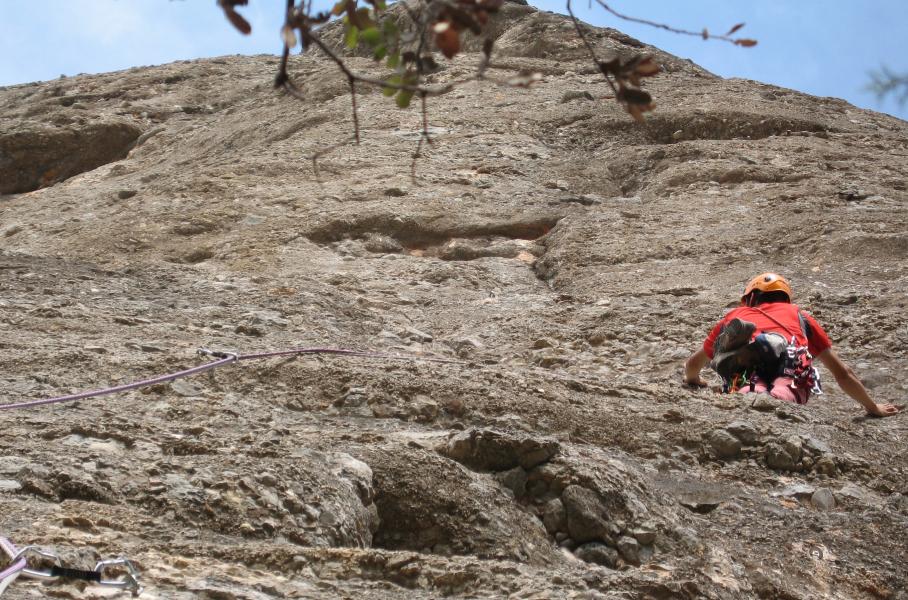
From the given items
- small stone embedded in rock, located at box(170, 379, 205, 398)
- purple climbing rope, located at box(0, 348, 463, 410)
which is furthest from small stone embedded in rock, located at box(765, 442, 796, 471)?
small stone embedded in rock, located at box(170, 379, 205, 398)

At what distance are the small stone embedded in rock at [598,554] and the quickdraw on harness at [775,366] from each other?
217 cm

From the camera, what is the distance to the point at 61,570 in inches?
103

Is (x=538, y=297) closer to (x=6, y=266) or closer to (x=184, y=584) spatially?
(x=6, y=266)

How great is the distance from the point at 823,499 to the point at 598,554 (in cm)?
111

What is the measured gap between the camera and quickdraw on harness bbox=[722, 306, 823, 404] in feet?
17.9

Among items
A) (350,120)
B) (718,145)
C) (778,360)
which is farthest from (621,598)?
(350,120)

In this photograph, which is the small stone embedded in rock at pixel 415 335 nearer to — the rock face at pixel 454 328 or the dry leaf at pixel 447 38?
the rock face at pixel 454 328

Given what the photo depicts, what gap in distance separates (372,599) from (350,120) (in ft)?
25.9

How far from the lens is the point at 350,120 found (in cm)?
1030

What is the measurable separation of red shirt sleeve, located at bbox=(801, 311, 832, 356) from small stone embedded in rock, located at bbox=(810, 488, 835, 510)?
5.51 ft

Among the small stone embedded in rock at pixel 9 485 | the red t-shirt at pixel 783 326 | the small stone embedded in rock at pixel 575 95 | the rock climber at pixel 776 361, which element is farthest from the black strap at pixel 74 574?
the small stone embedded in rock at pixel 575 95

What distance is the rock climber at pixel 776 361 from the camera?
5395 mm

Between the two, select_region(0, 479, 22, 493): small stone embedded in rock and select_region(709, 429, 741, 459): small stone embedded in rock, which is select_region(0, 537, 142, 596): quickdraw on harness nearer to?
select_region(0, 479, 22, 493): small stone embedded in rock

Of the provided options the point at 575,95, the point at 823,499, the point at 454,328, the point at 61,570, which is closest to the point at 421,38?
the point at 61,570
